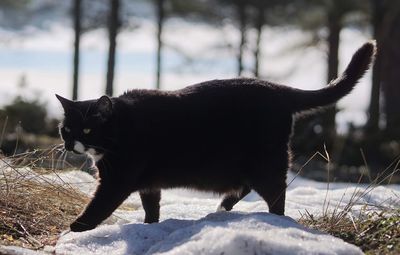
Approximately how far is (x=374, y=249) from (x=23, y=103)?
46.9ft

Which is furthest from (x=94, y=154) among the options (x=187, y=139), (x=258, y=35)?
(x=258, y=35)

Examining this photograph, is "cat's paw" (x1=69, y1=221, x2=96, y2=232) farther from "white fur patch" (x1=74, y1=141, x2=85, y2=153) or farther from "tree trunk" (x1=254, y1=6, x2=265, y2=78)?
"tree trunk" (x1=254, y1=6, x2=265, y2=78)

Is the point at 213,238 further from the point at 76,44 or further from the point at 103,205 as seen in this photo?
the point at 76,44

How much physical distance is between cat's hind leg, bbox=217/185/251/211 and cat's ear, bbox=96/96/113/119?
3.68ft

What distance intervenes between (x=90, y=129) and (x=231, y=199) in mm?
1238

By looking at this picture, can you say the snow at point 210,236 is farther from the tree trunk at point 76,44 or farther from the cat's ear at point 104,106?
the tree trunk at point 76,44

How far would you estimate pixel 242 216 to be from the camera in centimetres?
397

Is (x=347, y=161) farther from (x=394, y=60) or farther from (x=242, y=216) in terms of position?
(x=242, y=216)

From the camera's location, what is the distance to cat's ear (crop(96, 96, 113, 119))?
454 centimetres

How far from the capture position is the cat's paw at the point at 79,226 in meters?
4.46

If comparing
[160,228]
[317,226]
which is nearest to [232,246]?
[160,228]

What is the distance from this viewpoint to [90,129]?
4.60m

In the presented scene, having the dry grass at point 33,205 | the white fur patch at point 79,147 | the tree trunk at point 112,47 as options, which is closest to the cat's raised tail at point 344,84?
the white fur patch at point 79,147

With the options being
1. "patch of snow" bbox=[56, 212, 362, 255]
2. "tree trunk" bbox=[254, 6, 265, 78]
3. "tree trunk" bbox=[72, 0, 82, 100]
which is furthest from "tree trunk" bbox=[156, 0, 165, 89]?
"patch of snow" bbox=[56, 212, 362, 255]
